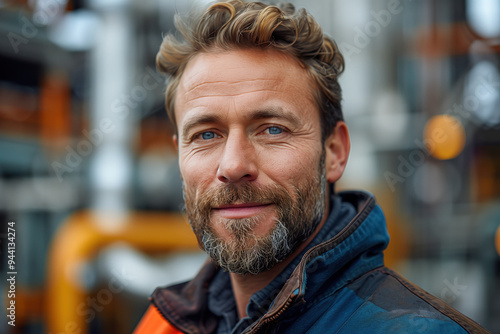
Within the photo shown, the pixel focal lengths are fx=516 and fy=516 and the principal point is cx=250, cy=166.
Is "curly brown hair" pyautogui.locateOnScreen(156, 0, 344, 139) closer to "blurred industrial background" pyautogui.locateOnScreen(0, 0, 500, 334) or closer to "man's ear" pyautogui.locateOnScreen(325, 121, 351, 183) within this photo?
"man's ear" pyautogui.locateOnScreen(325, 121, 351, 183)

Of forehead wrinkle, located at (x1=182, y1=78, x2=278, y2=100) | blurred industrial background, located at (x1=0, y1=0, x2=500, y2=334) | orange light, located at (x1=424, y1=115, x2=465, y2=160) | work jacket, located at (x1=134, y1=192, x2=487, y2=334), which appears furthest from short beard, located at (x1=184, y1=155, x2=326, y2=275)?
orange light, located at (x1=424, y1=115, x2=465, y2=160)

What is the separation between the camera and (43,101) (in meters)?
9.41

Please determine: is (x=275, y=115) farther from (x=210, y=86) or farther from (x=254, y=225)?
(x=254, y=225)

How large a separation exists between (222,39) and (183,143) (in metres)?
0.44

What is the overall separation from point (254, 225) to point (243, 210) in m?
0.07

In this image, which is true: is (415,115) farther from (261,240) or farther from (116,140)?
(261,240)

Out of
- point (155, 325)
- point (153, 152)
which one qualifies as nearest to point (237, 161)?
point (155, 325)

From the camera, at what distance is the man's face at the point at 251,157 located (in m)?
1.85

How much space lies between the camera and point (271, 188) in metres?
1.85

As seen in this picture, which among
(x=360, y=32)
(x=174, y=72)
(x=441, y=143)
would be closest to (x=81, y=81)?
(x=360, y=32)

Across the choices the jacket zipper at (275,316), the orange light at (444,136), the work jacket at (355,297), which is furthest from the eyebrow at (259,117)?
the orange light at (444,136)

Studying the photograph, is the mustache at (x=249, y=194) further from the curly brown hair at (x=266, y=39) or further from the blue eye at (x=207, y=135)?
the curly brown hair at (x=266, y=39)

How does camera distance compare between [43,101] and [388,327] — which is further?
[43,101]

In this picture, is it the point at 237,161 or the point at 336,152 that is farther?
the point at 336,152
